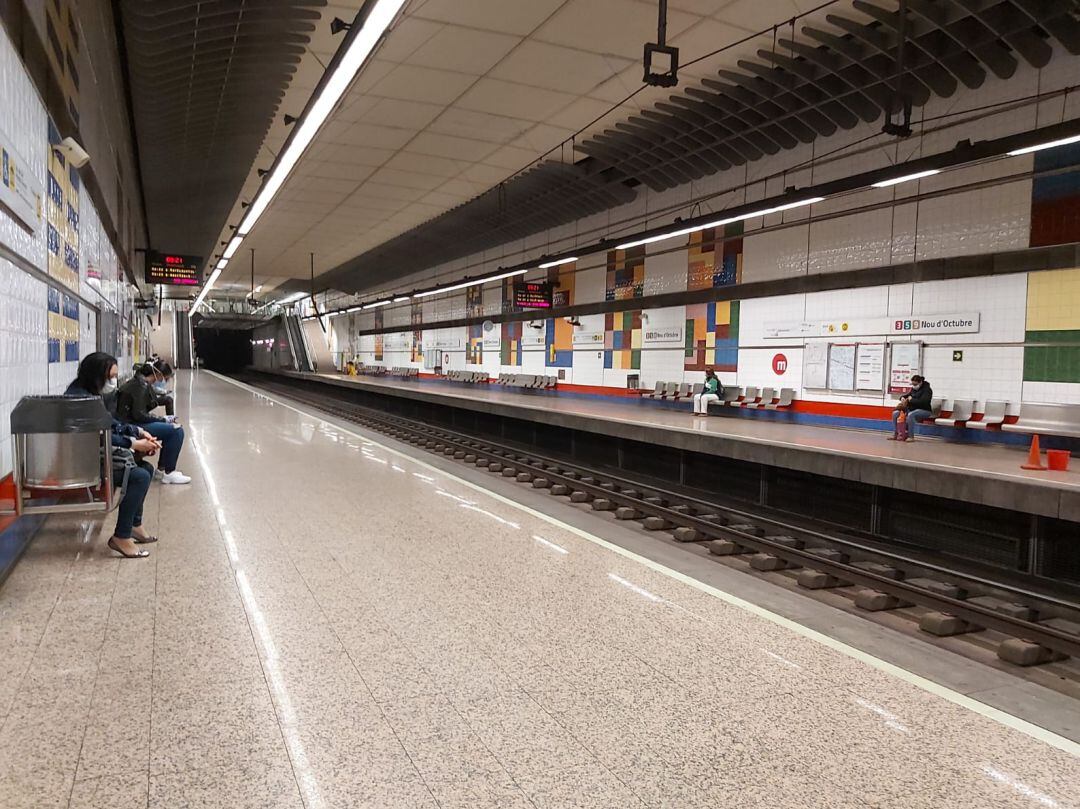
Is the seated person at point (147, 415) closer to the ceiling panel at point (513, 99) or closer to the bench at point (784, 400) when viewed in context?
the ceiling panel at point (513, 99)

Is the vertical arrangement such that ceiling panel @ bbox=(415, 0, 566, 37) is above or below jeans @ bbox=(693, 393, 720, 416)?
above

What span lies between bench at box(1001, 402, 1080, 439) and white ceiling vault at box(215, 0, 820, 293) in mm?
4674

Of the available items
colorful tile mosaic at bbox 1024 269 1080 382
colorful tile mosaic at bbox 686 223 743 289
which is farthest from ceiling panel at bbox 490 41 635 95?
colorful tile mosaic at bbox 1024 269 1080 382

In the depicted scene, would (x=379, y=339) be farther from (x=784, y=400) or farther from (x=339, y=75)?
(x=339, y=75)

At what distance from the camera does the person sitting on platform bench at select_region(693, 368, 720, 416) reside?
37.0ft

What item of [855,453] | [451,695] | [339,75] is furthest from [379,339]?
[451,695]

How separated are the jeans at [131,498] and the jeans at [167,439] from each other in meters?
2.08

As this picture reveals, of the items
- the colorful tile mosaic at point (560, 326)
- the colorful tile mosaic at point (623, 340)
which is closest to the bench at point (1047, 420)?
the colorful tile mosaic at point (623, 340)

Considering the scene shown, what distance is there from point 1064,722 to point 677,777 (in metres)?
1.89

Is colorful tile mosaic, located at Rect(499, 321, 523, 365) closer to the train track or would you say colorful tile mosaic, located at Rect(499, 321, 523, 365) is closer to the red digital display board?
the red digital display board

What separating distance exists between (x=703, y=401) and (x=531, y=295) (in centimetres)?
568

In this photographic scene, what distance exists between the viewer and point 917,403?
8.09m

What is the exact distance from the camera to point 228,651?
286 cm

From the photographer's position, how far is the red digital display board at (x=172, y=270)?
1633cm
